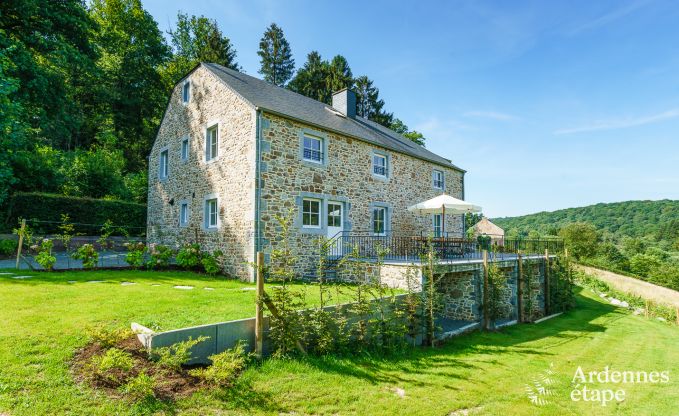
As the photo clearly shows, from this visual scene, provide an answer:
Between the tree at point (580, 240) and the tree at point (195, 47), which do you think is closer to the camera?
the tree at point (195, 47)

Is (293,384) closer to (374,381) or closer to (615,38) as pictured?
(374,381)

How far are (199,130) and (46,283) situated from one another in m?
7.51

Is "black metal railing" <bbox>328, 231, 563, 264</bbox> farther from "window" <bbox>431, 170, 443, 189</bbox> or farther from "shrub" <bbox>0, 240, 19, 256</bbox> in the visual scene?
"shrub" <bbox>0, 240, 19, 256</bbox>

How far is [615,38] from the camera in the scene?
9.64m

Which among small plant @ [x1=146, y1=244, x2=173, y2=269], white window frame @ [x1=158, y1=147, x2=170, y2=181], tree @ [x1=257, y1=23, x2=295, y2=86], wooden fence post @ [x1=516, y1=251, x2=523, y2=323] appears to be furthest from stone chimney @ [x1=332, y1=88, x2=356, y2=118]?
tree @ [x1=257, y1=23, x2=295, y2=86]

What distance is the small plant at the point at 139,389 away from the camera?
3516 mm

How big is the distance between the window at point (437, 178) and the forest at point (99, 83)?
17.2m

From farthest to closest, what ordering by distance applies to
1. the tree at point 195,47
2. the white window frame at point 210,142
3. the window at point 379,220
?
the tree at point 195,47
the window at point 379,220
the white window frame at point 210,142

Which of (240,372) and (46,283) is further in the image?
(46,283)

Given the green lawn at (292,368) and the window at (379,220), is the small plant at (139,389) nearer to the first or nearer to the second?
the green lawn at (292,368)

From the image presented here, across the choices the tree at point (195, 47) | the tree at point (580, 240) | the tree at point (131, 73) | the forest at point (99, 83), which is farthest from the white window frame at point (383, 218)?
the tree at point (580, 240)

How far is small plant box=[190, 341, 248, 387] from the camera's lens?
13.2ft

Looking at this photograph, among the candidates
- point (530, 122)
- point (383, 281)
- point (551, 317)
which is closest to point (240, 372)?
point (383, 281)

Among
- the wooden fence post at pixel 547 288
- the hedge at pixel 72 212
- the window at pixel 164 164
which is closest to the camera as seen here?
the wooden fence post at pixel 547 288
